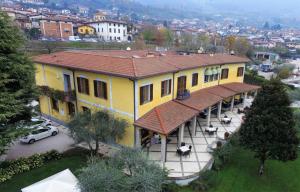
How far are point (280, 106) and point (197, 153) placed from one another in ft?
25.4

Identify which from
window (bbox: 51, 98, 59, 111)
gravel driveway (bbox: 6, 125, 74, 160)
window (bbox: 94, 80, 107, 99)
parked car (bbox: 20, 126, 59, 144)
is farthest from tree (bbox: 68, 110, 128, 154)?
window (bbox: 51, 98, 59, 111)

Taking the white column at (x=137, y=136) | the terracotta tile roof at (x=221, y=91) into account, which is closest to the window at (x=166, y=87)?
the white column at (x=137, y=136)

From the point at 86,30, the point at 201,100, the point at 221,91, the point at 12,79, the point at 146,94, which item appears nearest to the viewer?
the point at 12,79

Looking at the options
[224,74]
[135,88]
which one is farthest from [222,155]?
[224,74]

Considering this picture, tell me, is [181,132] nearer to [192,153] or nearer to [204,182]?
[192,153]

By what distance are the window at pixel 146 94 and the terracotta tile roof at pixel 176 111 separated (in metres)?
1.18

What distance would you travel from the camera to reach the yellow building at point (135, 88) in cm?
1884

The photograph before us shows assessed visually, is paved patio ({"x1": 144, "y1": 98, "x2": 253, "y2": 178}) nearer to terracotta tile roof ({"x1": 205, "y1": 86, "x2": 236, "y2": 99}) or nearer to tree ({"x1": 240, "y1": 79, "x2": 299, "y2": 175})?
terracotta tile roof ({"x1": 205, "y1": 86, "x2": 236, "y2": 99})

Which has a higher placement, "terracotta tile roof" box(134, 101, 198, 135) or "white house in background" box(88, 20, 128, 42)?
"white house in background" box(88, 20, 128, 42)

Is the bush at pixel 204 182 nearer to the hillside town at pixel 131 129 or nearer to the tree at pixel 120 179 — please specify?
the hillside town at pixel 131 129

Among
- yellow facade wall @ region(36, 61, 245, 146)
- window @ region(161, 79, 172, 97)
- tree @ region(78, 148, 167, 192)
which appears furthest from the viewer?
window @ region(161, 79, 172, 97)

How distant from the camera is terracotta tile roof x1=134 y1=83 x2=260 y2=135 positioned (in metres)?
18.4

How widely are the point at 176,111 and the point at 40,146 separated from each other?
42.5ft

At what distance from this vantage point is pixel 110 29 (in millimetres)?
118375
